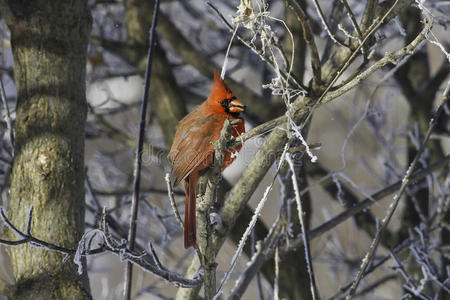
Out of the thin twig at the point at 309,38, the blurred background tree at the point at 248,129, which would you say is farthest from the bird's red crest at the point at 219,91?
the thin twig at the point at 309,38

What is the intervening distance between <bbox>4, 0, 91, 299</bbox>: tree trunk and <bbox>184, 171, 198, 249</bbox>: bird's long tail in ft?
1.13

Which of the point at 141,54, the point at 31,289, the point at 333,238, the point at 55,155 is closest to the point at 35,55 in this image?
the point at 55,155

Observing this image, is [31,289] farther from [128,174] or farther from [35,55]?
[128,174]

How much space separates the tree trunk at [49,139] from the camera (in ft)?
5.82

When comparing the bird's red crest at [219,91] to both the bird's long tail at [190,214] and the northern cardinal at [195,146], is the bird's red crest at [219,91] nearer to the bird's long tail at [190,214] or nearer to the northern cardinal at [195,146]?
the northern cardinal at [195,146]

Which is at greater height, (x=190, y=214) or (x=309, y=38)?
(x=309, y=38)

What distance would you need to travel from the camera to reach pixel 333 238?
4020 millimetres

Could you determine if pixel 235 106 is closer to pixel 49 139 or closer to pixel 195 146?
pixel 195 146

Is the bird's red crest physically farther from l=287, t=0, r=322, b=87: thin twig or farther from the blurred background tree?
l=287, t=0, r=322, b=87: thin twig

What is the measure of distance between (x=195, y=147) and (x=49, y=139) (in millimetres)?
569

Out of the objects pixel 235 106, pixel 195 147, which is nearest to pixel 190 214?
pixel 195 147

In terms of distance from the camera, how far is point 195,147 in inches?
89.5

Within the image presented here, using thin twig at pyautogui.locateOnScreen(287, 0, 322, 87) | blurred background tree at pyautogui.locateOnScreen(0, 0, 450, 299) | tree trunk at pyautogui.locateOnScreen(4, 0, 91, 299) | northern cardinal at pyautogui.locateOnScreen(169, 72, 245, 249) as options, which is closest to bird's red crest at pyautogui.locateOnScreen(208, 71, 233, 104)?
northern cardinal at pyautogui.locateOnScreen(169, 72, 245, 249)

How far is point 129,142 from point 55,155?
1.90 meters
